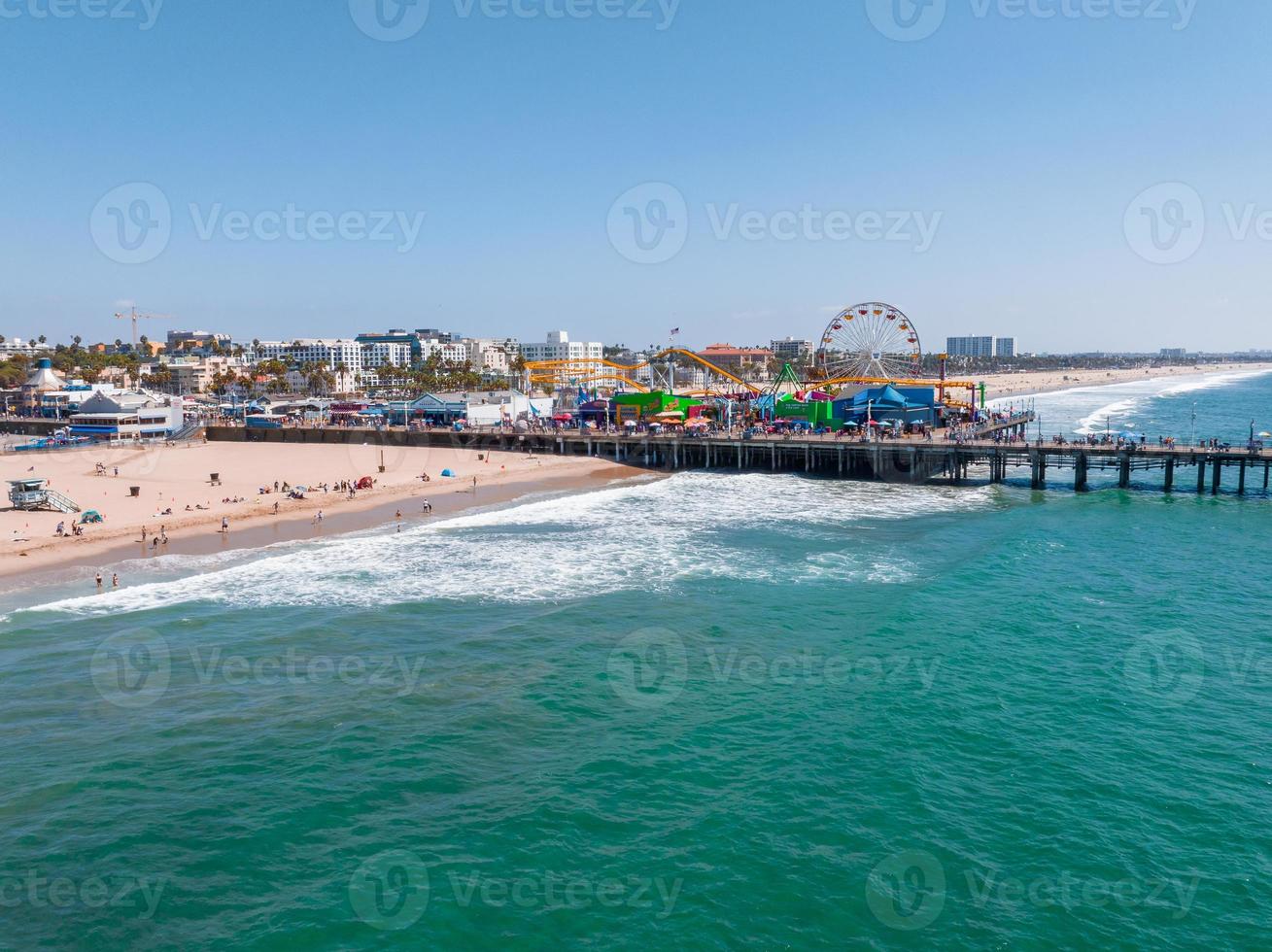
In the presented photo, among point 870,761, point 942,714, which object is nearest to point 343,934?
point 870,761

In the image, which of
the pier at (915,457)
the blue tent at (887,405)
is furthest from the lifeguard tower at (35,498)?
the blue tent at (887,405)

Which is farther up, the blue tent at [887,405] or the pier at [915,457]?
the blue tent at [887,405]

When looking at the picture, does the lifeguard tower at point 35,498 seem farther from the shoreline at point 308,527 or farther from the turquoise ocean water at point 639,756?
the turquoise ocean water at point 639,756

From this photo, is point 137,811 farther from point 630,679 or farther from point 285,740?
point 630,679

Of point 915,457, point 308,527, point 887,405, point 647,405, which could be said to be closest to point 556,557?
point 308,527

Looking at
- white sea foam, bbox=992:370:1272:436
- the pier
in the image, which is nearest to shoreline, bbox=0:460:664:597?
the pier

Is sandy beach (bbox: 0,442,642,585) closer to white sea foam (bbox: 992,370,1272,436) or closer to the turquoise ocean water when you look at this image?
the turquoise ocean water

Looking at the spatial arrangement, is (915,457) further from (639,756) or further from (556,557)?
(639,756)
